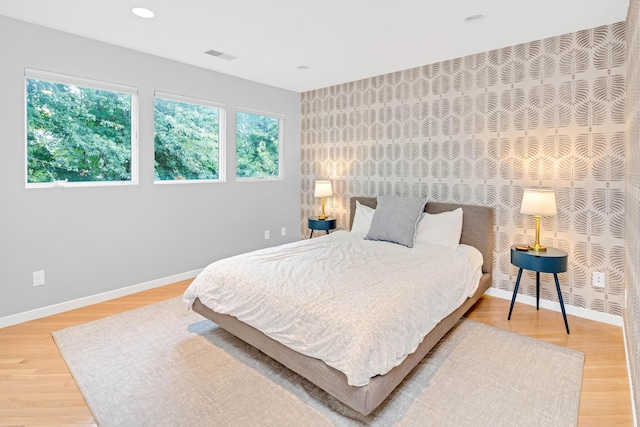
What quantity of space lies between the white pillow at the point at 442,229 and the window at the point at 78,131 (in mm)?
3120

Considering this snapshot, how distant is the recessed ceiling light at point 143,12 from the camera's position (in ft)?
8.77

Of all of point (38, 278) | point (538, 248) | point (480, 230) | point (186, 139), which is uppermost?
point (186, 139)

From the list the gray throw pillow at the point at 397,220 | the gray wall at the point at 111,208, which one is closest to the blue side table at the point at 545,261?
the gray throw pillow at the point at 397,220

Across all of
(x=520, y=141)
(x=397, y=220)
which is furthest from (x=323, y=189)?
(x=520, y=141)

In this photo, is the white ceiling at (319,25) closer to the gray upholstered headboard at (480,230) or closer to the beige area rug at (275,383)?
the gray upholstered headboard at (480,230)

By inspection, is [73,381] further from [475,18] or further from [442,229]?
[475,18]

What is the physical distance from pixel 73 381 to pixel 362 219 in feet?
10.1

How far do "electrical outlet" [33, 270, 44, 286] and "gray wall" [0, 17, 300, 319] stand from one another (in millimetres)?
37

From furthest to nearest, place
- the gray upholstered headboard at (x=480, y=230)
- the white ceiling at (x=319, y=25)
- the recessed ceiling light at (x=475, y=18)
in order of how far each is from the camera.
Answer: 1. the gray upholstered headboard at (x=480, y=230)
2. the recessed ceiling light at (x=475, y=18)
3. the white ceiling at (x=319, y=25)

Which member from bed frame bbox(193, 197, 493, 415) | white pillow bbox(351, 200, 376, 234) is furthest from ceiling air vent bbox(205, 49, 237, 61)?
bed frame bbox(193, 197, 493, 415)

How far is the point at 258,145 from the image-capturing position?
504cm

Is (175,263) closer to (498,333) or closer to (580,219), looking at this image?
(498,333)

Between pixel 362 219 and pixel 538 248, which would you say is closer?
pixel 538 248

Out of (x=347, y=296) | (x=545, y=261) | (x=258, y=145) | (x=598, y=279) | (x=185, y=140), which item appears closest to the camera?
(x=347, y=296)
